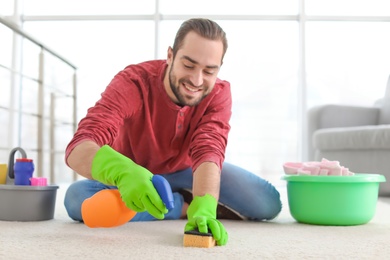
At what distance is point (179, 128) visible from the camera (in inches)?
52.6

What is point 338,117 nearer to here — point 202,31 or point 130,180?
point 202,31

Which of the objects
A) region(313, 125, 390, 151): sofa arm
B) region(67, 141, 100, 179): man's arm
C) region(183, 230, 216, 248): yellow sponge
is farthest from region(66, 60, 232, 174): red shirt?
region(313, 125, 390, 151): sofa arm

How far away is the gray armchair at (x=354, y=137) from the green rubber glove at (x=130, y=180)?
186 centimetres

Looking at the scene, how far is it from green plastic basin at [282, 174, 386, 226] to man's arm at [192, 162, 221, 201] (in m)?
0.34

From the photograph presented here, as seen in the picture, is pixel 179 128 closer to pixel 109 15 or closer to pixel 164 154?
pixel 164 154

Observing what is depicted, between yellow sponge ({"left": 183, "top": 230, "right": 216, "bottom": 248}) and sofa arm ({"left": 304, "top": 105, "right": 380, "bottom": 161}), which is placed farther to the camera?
sofa arm ({"left": 304, "top": 105, "right": 380, "bottom": 161})

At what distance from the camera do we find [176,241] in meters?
1.05

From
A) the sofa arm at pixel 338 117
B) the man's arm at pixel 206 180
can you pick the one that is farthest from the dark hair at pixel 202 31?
the sofa arm at pixel 338 117

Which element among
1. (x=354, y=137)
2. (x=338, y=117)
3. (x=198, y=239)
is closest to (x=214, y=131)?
(x=198, y=239)

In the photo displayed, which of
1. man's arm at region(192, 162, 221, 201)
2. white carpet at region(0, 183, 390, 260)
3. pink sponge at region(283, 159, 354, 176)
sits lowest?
white carpet at region(0, 183, 390, 260)

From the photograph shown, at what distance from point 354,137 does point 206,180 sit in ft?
5.51

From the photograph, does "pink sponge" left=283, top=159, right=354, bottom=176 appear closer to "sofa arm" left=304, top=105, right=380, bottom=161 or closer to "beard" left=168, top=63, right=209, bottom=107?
"beard" left=168, top=63, right=209, bottom=107

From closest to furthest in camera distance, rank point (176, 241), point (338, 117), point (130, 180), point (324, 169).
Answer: point (130, 180) → point (176, 241) → point (324, 169) → point (338, 117)

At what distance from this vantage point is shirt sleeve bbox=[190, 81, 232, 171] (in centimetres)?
123
